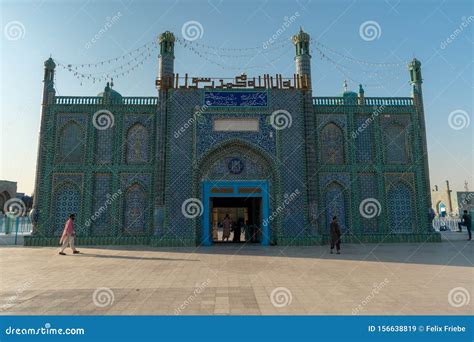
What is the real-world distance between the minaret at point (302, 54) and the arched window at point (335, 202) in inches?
223

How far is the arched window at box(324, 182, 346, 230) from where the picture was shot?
16625 millimetres

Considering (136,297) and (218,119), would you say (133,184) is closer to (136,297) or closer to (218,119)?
(218,119)

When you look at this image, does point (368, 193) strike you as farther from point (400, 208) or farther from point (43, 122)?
point (43, 122)

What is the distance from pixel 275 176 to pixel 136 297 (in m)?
11.2

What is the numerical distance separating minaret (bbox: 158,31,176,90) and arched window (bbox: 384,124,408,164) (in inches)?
474

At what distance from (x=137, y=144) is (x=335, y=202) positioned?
35.6ft

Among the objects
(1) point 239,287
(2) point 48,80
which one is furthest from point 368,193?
(2) point 48,80

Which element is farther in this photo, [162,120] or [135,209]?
[135,209]

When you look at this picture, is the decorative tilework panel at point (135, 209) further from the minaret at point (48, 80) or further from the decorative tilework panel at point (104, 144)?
the minaret at point (48, 80)

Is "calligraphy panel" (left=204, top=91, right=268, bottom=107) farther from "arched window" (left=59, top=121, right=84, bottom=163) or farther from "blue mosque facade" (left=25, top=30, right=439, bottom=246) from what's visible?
"arched window" (left=59, top=121, right=84, bottom=163)

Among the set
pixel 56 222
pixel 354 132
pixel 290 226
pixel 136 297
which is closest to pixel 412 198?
pixel 354 132

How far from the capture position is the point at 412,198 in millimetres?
17000

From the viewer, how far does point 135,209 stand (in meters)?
16.4

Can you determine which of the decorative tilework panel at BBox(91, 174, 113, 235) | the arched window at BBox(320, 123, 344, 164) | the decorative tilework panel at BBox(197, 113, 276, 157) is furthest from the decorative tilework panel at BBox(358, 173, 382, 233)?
the decorative tilework panel at BBox(91, 174, 113, 235)
